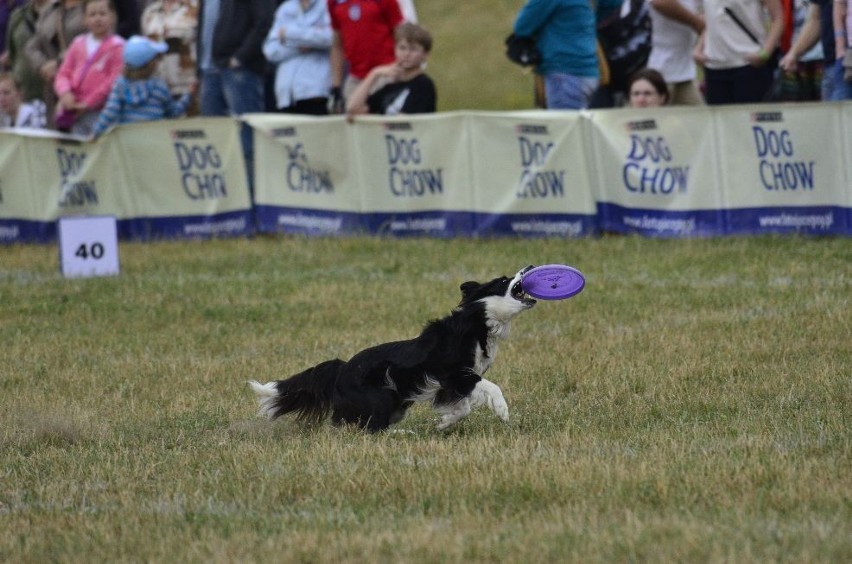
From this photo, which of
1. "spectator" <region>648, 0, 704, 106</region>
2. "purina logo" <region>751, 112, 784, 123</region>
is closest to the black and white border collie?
"purina logo" <region>751, 112, 784, 123</region>

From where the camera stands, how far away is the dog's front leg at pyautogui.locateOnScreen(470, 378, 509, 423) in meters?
7.23

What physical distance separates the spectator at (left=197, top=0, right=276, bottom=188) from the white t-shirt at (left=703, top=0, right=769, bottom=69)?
4.69 metres

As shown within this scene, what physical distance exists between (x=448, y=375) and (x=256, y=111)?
9420mm

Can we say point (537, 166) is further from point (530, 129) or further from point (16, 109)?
point (16, 109)

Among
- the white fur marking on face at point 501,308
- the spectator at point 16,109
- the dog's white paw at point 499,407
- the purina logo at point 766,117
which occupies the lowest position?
the dog's white paw at point 499,407

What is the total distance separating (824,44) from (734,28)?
92 centimetres

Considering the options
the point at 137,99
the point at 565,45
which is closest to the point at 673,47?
the point at 565,45

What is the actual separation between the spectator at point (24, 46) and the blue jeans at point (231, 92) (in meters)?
2.70

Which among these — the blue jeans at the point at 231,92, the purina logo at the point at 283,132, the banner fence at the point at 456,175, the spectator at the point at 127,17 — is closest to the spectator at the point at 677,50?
the banner fence at the point at 456,175

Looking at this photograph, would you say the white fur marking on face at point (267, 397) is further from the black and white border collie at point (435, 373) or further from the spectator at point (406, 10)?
the spectator at point (406, 10)

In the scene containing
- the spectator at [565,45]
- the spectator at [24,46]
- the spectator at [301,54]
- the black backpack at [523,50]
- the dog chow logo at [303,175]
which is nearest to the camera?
the spectator at [565,45]

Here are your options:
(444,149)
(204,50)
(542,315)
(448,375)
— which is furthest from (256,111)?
(448,375)

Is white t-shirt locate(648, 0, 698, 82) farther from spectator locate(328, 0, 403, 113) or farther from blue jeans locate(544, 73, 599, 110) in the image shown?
spectator locate(328, 0, 403, 113)

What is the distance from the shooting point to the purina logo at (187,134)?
15312 mm
